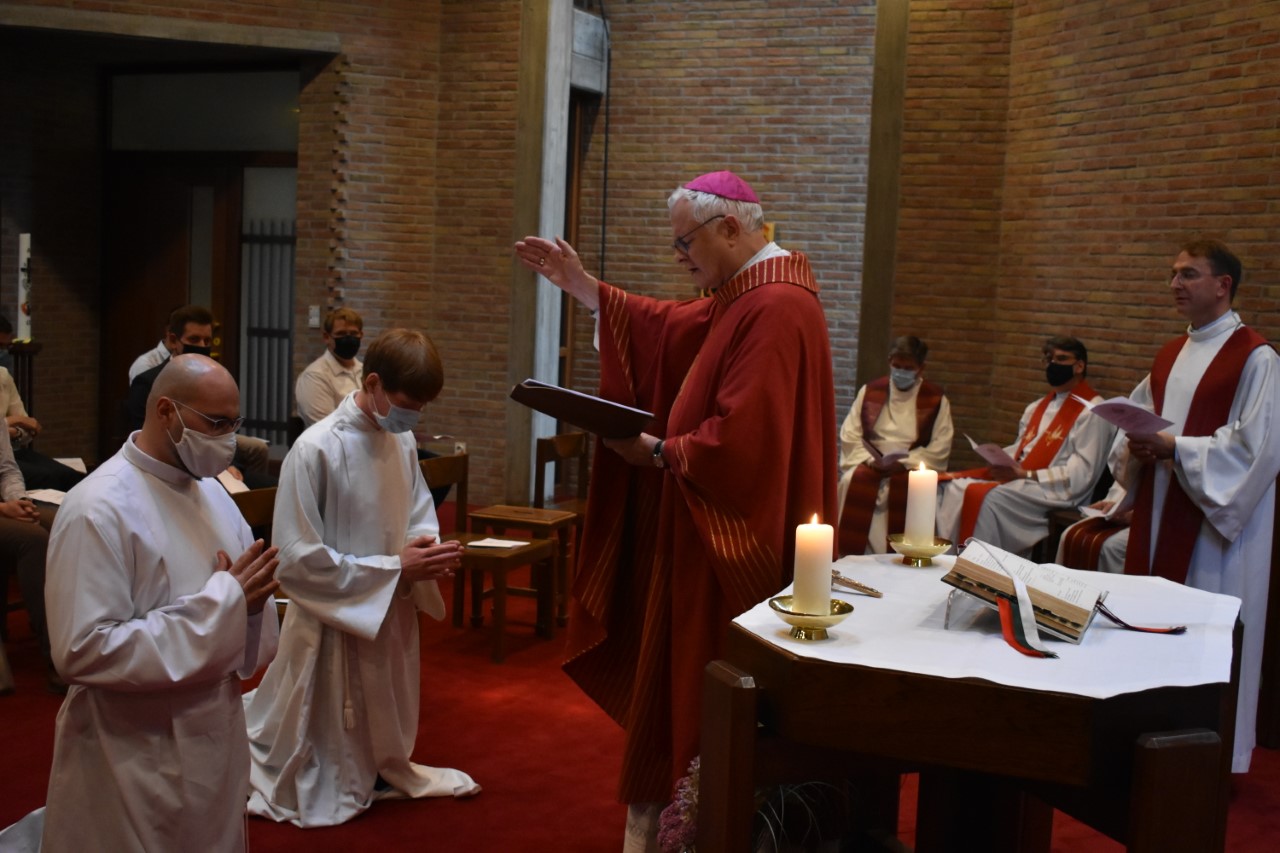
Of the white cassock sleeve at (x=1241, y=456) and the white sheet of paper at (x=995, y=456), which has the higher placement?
the white cassock sleeve at (x=1241, y=456)

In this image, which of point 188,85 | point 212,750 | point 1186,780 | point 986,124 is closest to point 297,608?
point 212,750

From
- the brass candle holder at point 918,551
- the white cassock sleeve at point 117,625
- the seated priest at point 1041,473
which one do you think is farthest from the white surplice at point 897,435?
the white cassock sleeve at point 117,625

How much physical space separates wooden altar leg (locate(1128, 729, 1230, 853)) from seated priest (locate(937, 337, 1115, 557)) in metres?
5.09

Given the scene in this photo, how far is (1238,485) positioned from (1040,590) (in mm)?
2693

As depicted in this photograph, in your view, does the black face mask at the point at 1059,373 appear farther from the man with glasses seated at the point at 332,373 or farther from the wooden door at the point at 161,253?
the wooden door at the point at 161,253

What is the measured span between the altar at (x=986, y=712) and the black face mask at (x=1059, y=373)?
509 centimetres

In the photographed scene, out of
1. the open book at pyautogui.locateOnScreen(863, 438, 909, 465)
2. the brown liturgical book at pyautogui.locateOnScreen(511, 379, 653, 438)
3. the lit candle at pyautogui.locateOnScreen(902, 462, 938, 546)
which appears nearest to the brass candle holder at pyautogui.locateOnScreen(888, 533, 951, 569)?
the lit candle at pyautogui.locateOnScreen(902, 462, 938, 546)

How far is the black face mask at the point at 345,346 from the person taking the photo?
7.95 metres

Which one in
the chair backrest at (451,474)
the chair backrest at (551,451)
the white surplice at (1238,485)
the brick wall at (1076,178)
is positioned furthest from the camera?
the chair backrest at (551,451)

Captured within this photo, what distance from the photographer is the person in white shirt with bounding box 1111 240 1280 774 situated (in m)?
4.65

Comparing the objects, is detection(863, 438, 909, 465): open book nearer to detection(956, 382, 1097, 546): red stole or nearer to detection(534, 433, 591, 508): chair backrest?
detection(956, 382, 1097, 546): red stole

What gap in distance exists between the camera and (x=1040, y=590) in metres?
2.39

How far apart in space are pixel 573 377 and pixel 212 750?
879 centimetres

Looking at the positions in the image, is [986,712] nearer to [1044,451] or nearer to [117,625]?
[117,625]
